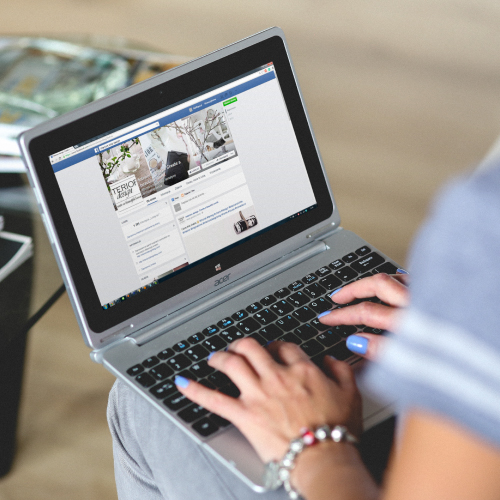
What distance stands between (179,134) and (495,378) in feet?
1.96

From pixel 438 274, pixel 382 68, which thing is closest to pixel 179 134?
pixel 438 274

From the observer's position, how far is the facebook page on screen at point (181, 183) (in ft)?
2.72

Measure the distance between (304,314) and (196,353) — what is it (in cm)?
17

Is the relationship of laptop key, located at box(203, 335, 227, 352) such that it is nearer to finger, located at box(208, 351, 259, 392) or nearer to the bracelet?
finger, located at box(208, 351, 259, 392)

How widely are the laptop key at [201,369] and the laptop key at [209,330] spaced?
6 cm

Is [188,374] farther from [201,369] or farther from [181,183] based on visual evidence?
[181,183]

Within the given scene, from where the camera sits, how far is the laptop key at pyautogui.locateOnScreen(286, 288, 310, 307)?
0.93 metres

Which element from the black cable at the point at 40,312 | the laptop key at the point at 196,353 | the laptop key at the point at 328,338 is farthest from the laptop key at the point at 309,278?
the black cable at the point at 40,312

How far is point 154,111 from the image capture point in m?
0.86

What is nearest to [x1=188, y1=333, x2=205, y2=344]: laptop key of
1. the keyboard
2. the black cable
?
the keyboard

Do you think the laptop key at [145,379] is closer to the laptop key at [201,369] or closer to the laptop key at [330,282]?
the laptop key at [201,369]

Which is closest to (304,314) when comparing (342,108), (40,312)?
→ (40,312)

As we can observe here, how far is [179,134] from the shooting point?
876 millimetres

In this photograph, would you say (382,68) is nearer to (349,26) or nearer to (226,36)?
(349,26)
